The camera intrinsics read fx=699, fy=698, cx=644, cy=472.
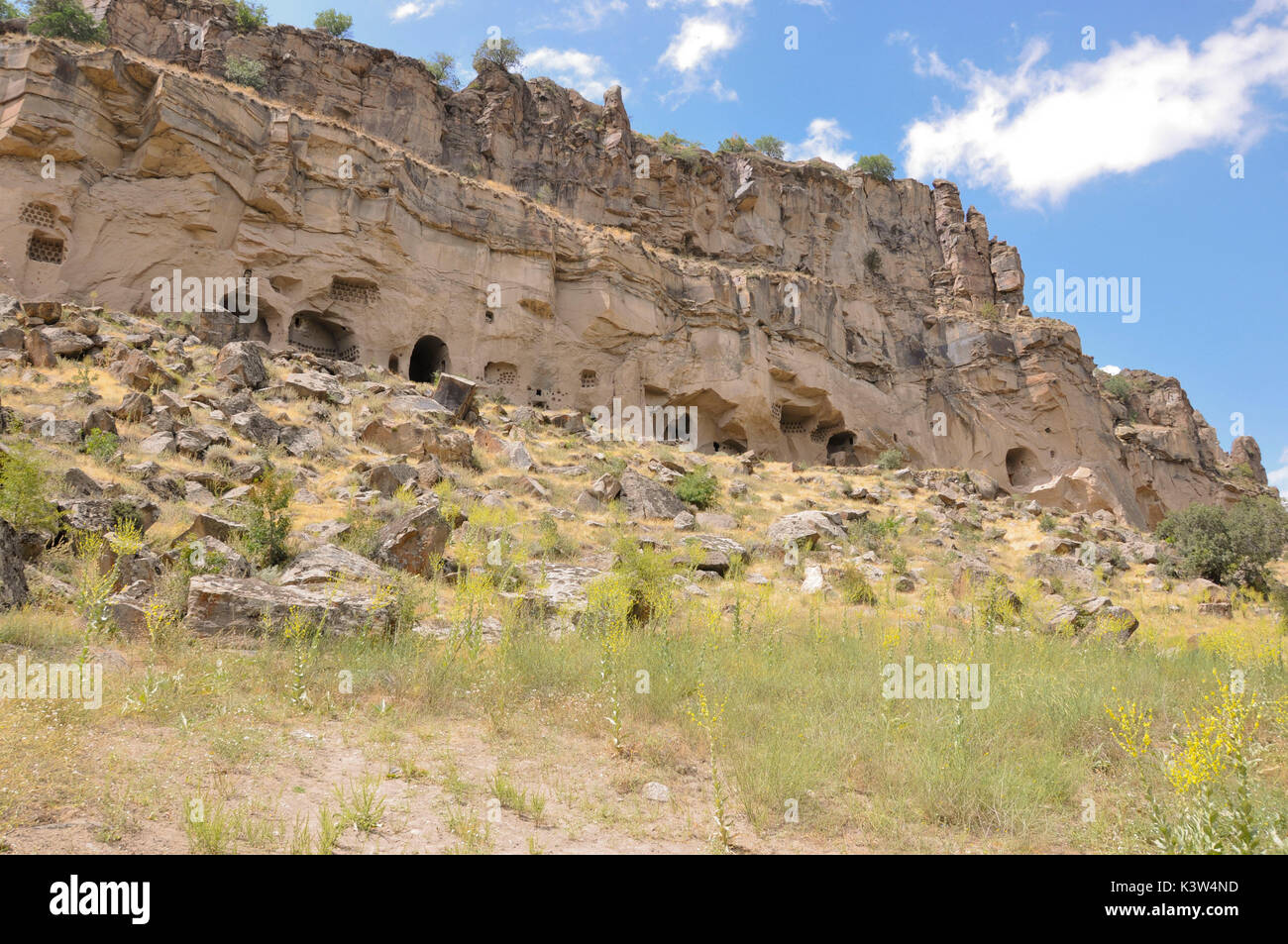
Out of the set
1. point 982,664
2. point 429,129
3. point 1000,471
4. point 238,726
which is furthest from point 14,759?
point 1000,471

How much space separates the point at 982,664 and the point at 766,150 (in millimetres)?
40436

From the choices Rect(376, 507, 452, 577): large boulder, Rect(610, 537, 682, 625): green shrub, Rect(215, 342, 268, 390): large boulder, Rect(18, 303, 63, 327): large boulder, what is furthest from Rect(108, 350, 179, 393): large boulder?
Rect(610, 537, 682, 625): green shrub

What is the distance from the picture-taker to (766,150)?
40.2m

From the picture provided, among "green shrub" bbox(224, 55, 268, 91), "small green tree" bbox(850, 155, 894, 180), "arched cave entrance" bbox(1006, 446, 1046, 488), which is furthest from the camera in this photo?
"small green tree" bbox(850, 155, 894, 180)

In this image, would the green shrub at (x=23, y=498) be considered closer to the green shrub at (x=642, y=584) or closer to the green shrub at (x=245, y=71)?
the green shrub at (x=642, y=584)

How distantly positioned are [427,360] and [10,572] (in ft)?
63.1

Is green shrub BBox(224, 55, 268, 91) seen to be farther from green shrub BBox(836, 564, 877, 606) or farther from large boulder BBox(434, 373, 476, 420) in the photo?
green shrub BBox(836, 564, 877, 606)

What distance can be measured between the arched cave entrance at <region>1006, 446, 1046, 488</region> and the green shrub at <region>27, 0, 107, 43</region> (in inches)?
1461

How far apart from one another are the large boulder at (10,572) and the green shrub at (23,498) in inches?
27.5

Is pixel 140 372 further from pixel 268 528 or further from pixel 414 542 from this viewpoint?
pixel 414 542

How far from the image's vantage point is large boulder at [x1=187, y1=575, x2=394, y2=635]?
5238 mm

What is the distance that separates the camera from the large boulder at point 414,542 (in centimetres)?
779
